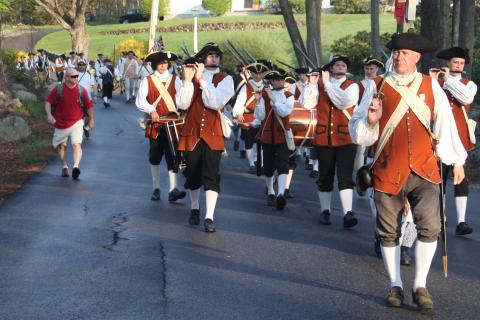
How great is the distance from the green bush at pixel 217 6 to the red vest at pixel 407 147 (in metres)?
77.5

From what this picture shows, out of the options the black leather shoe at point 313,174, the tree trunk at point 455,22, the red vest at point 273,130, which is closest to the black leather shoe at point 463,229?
the red vest at point 273,130

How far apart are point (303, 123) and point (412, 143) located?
5.52 meters

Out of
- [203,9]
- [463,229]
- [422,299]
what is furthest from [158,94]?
[203,9]

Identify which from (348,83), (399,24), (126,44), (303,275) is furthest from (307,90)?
(126,44)

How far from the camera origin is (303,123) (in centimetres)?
1198

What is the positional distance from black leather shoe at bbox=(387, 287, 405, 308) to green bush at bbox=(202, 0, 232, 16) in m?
77.8

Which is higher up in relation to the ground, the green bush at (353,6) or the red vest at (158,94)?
the green bush at (353,6)

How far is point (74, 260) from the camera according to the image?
7969 millimetres

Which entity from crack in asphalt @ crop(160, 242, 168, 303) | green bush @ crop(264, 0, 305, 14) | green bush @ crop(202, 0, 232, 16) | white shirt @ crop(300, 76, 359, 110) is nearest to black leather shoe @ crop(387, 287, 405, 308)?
crack in asphalt @ crop(160, 242, 168, 303)

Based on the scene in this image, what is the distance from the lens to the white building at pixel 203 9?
85.4 meters

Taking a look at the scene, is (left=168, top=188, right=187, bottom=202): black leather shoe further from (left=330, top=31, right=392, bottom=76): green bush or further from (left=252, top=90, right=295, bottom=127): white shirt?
(left=330, top=31, right=392, bottom=76): green bush

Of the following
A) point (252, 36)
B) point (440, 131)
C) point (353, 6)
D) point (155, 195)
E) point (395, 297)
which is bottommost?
point (155, 195)

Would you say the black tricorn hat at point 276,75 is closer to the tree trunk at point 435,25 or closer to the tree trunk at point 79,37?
the tree trunk at point 435,25

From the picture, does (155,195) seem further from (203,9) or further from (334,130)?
(203,9)
